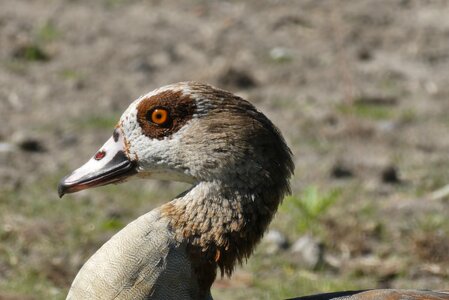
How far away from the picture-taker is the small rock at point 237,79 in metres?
9.33

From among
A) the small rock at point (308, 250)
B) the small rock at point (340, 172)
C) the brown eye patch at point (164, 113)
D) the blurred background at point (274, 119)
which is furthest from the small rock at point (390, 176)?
the brown eye patch at point (164, 113)

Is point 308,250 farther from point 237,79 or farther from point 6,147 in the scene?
point 237,79

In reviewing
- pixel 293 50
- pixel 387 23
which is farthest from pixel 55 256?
pixel 387 23

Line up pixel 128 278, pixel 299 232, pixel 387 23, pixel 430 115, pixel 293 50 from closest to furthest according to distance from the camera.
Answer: pixel 128 278
pixel 299 232
pixel 430 115
pixel 293 50
pixel 387 23

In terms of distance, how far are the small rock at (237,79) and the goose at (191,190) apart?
498 centimetres

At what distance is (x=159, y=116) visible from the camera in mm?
4297

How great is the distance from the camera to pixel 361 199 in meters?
7.35

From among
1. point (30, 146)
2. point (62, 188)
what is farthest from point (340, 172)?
point (62, 188)

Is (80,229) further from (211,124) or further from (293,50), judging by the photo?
(293,50)

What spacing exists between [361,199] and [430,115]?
1964 mm

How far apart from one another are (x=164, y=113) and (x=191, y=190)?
330 mm

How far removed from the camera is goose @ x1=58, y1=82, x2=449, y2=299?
401 centimetres

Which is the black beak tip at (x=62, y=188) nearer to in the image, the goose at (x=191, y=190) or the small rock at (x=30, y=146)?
the goose at (x=191, y=190)

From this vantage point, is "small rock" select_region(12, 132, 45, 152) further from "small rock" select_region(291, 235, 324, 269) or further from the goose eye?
the goose eye
